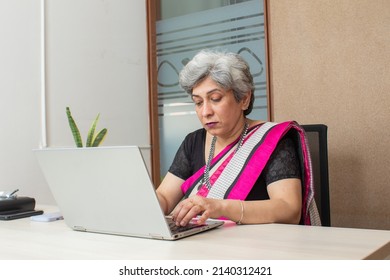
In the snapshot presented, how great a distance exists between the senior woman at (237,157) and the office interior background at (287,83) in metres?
0.95

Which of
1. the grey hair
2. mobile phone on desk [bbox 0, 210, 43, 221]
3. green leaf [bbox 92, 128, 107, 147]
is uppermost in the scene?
the grey hair

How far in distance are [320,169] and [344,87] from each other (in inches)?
37.1

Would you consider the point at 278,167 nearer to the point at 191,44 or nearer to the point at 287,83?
the point at 287,83

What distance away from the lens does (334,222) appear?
2.35 meters

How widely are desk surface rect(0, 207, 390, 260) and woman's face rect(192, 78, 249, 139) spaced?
517 millimetres

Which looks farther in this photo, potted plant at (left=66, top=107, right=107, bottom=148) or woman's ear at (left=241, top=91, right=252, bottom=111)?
potted plant at (left=66, top=107, right=107, bottom=148)

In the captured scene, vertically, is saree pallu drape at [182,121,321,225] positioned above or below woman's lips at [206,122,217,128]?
below

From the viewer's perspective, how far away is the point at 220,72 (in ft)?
4.86

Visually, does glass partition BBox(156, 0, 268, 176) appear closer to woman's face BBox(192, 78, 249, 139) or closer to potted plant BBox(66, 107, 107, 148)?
potted plant BBox(66, 107, 107, 148)

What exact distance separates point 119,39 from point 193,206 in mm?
2206

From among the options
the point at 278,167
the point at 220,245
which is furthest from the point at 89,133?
the point at 220,245

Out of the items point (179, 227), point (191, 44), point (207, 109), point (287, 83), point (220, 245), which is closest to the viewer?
point (220, 245)

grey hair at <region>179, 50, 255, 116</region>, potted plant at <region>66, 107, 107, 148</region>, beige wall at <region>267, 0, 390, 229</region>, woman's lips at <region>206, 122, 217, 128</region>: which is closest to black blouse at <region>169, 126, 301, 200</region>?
woman's lips at <region>206, 122, 217, 128</region>

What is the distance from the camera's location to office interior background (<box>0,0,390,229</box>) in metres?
2.25
